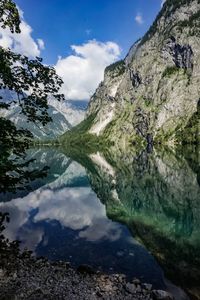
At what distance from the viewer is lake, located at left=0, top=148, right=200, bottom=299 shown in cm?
2847

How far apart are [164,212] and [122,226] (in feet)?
35.1

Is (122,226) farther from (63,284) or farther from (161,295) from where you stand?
(161,295)

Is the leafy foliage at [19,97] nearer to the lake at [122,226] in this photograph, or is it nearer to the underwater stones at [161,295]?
the lake at [122,226]

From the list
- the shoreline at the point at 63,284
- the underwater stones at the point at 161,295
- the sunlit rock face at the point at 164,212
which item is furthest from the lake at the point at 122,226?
the shoreline at the point at 63,284

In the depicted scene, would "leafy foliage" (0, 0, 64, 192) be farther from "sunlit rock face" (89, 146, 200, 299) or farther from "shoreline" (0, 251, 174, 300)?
"sunlit rock face" (89, 146, 200, 299)

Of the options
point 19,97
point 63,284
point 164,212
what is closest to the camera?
point 19,97

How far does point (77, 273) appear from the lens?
2514 centimetres

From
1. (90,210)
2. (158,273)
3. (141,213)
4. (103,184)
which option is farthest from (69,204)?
(158,273)

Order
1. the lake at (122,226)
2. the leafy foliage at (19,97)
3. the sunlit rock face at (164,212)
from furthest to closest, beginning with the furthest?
the sunlit rock face at (164,212), the lake at (122,226), the leafy foliage at (19,97)

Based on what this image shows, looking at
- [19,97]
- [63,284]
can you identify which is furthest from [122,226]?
[19,97]

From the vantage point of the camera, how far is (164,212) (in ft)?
172

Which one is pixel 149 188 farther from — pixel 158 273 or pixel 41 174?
pixel 41 174

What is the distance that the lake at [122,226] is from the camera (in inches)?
1121

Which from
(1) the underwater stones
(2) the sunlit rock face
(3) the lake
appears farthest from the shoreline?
(2) the sunlit rock face
